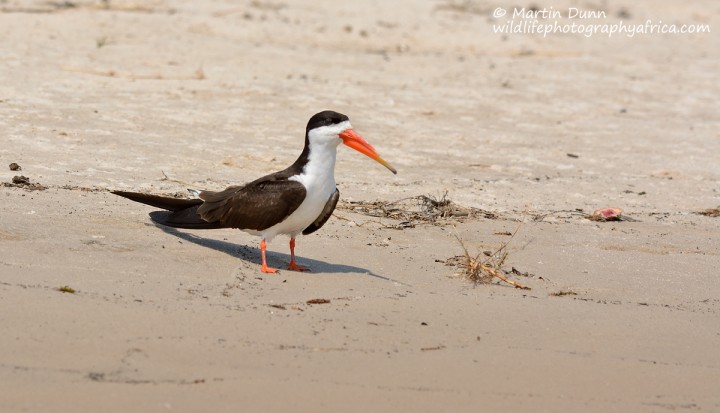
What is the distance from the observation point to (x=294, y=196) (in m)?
6.38

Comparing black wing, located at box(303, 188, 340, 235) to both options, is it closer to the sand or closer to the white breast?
the white breast

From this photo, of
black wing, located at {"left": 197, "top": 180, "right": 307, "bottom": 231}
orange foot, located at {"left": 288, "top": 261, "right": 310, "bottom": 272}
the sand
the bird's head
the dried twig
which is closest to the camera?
the sand

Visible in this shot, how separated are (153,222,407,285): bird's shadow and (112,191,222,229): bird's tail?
0.10 m

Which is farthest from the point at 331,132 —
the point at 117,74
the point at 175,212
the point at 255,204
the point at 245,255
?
the point at 117,74

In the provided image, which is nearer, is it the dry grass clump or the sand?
the sand

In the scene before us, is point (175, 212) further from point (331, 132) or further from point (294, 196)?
point (331, 132)

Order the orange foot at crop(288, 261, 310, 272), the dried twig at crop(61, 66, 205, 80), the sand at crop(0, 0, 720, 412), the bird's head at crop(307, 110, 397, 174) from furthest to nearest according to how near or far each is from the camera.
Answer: the dried twig at crop(61, 66, 205, 80)
the orange foot at crop(288, 261, 310, 272)
the bird's head at crop(307, 110, 397, 174)
the sand at crop(0, 0, 720, 412)

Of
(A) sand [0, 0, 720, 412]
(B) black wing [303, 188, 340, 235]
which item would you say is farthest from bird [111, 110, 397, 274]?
(A) sand [0, 0, 720, 412]

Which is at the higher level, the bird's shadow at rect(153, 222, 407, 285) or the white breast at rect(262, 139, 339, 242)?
the white breast at rect(262, 139, 339, 242)

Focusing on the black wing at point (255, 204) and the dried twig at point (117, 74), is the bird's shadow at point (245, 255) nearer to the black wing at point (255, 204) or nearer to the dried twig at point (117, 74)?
the black wing at point (255, 204)

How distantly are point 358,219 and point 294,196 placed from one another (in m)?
1.45

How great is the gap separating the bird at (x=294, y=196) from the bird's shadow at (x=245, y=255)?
0.45ft

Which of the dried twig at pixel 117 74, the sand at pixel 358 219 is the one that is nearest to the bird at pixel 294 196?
the sand at pixel 358 219

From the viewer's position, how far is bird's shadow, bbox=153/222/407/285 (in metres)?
6.66
